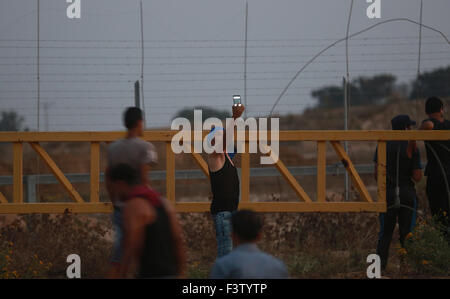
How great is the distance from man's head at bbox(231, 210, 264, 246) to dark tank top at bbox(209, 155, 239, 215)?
2.21 metres

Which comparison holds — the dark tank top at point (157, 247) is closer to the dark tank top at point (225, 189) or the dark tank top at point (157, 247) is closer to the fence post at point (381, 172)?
the dark tank top at point (225, 189)

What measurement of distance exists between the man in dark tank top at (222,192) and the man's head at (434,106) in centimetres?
303

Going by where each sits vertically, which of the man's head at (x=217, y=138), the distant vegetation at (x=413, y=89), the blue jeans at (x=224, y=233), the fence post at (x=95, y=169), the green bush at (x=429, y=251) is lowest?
the green bush at (x=429, y=251)

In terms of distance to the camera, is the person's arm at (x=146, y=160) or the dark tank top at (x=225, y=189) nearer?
the person's arm at (x=146, y=160)

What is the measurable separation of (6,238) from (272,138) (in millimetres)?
3978

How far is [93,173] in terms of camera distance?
7.93 meters

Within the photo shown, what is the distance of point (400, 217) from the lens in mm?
8227

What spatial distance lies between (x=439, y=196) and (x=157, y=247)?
4.89 m

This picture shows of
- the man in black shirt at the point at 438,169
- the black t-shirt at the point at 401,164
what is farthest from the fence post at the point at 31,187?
the man in black shirt at the point at 438,169

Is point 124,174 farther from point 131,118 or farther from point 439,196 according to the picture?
point 439,196

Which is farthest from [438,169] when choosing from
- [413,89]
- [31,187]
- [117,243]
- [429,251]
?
[413,89]

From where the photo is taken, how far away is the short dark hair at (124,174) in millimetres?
4762

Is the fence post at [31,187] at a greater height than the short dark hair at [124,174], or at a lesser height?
lesser
